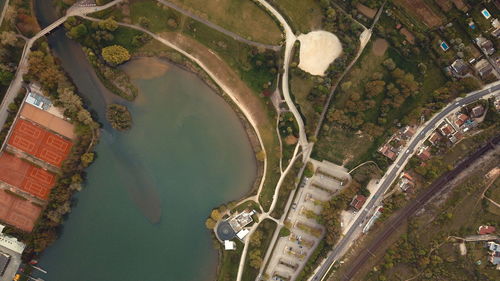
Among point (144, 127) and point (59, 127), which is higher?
point (144, 127)

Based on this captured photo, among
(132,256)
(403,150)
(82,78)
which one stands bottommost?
(132,256)

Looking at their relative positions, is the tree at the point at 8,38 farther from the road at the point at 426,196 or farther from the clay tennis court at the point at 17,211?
the road at the point at 426,196

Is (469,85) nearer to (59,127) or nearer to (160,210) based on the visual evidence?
(160,210)

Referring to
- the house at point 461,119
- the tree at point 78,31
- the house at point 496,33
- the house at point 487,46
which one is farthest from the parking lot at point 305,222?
the tree at point 78,31

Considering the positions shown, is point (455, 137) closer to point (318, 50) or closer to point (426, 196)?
point (426, 196)

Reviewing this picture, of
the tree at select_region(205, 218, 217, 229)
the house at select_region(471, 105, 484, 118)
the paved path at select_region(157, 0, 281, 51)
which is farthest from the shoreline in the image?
the house at select_region(471, 105, 484, 118)

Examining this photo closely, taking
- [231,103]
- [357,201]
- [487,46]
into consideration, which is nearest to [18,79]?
[231,103]

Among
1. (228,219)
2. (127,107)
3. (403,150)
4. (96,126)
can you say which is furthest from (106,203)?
(403,150)
